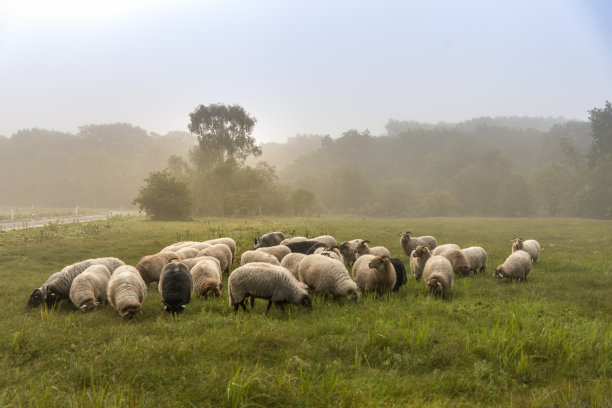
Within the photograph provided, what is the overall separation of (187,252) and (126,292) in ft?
15.1

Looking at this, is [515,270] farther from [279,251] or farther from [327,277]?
[279,251]

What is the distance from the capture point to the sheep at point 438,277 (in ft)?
29.6

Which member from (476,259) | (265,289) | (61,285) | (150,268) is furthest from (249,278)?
(476,259)

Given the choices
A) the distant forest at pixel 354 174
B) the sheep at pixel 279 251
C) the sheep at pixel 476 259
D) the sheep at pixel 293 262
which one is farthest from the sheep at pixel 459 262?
the distant forest at pixel 354 174

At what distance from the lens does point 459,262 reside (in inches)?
459

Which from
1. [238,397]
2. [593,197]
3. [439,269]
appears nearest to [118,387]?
[238,397]

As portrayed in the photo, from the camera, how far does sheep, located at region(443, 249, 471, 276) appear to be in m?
11.4

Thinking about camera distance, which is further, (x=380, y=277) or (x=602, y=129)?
(x=602, y=129)

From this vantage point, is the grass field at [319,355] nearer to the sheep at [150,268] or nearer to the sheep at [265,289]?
the sheep at [265,289]

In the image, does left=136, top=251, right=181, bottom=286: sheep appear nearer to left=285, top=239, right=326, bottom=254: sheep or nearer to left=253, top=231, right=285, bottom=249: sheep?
left=285, top=239, right=326, bottom=254: sheep

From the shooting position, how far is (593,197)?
62094 millimetres

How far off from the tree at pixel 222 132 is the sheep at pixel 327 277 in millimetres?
52290

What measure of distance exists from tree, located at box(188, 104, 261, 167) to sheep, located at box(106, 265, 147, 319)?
52645mm

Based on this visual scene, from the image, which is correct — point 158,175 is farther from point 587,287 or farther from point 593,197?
point 593,197
